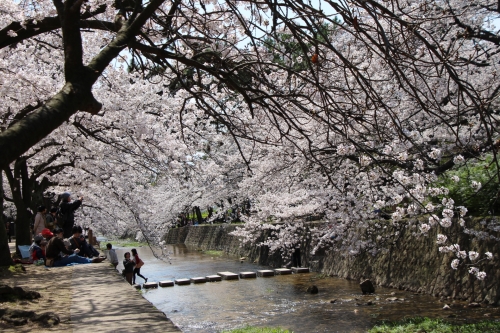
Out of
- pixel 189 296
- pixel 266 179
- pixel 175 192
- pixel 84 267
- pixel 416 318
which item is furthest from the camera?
pixel 175 192

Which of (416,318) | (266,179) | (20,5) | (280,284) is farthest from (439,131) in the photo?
(20,5)

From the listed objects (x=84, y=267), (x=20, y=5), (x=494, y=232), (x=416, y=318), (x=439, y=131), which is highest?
(x=20, y=5)

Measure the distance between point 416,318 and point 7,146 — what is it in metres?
7.64

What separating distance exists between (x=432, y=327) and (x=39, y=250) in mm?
9005

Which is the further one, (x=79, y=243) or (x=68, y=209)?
(x=79, y=243)

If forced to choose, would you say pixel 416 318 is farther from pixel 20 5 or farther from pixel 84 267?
pixel 20 5

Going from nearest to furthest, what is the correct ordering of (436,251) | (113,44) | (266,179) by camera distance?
(113,44), (436,251), (266,179)

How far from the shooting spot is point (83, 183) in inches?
579

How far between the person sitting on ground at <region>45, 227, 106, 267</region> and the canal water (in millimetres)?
2483

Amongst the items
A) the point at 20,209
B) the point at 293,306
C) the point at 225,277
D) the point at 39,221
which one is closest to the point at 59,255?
the point at 39,221

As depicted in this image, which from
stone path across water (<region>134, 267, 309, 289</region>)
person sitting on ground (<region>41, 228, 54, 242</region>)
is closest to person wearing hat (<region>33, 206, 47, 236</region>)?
person sitting on ground (<region>41, 228, 54, 242</region>)

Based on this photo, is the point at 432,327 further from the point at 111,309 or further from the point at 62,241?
the point at 62,241

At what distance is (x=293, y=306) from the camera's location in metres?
12.1

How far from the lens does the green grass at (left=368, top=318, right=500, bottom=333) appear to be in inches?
297
